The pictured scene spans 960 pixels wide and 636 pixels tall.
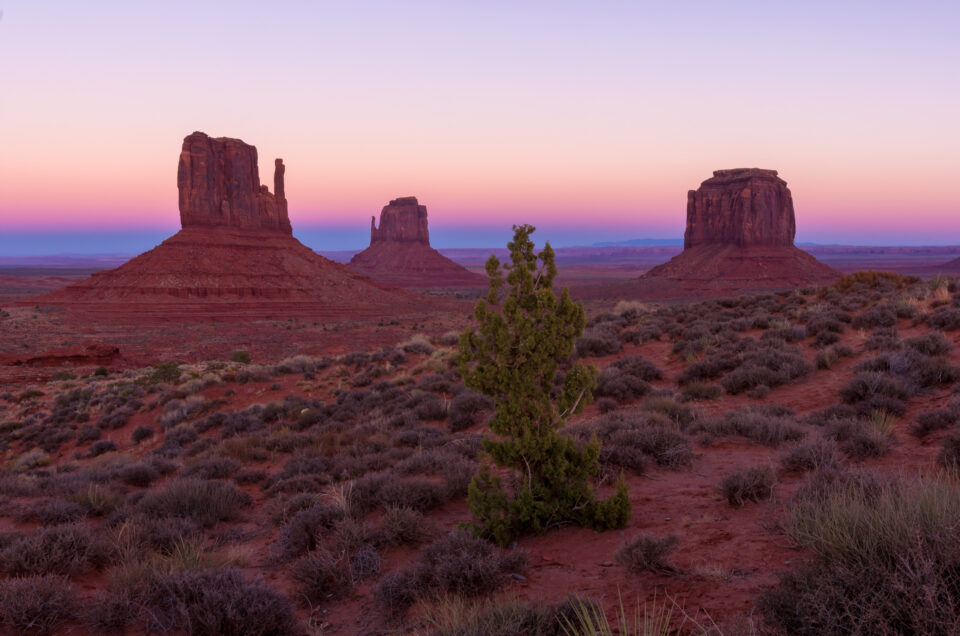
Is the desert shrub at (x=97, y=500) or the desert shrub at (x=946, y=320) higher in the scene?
the desert shrub at (x=946, y=320)

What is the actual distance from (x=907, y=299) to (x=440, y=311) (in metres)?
48.2

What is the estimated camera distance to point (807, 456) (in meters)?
5.48

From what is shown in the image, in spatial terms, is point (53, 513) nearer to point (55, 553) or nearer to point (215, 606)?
point (55, 553)

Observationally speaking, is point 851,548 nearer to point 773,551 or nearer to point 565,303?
point 773,551

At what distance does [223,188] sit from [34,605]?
7202 centimetres

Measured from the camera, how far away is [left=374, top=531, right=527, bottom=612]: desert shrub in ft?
13.2

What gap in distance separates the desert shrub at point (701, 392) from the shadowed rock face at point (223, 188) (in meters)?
68.2

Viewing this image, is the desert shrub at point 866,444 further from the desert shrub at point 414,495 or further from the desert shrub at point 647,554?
the desert shrub at point 414,495

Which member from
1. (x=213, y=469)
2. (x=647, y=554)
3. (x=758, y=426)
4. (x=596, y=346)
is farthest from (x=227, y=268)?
(x=647, y=554)

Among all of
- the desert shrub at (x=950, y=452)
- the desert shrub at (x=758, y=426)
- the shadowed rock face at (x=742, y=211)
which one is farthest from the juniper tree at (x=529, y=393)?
the shadowed rock face at (x=742, y=211)

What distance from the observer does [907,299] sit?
1350cm

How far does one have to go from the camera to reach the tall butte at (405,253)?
116750 millimetres

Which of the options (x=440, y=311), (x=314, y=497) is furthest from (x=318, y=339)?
(x=314, y=497)

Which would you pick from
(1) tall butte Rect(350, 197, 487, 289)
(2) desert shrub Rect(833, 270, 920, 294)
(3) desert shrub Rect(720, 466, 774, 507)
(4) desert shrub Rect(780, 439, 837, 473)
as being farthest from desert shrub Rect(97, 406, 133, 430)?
(1) tall butte Rect(350, 197, 487, 289)
